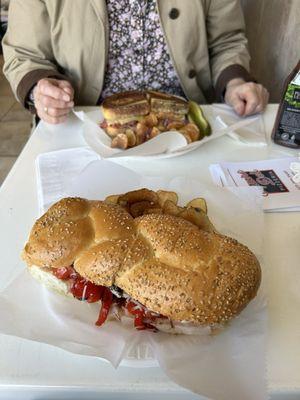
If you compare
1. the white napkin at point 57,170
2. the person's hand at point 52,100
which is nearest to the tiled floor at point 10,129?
the person's hand at point 52,100

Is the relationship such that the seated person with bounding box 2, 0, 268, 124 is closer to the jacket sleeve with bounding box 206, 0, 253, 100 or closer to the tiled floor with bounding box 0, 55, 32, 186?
the jacket sleeve with bounding box 206, 0, 253, 100

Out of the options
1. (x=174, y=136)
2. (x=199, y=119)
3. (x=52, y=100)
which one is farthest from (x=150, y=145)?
(x=52, y=100)

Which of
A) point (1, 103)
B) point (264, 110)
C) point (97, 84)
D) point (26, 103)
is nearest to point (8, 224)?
point (26, 103)

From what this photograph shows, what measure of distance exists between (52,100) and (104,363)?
2.28 feet

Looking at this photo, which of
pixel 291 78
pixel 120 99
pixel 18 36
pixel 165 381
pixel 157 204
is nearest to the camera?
pixel 165 381

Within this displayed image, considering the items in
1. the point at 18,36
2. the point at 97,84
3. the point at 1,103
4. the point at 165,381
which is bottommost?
the point at 1,103

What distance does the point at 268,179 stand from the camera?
897 mm

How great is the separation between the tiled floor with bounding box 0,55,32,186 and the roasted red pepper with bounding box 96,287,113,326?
1.79m

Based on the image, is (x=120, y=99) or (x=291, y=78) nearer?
(x=291, y=78)

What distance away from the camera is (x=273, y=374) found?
20.9 inches

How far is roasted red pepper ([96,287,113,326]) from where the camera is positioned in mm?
573

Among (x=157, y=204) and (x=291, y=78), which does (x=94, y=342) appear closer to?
(x=157, y=204)

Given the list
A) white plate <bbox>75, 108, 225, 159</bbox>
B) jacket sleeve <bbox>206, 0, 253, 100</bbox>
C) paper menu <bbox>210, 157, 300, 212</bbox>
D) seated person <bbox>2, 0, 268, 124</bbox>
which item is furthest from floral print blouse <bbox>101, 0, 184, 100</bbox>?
paper menu <bbox>210, 157, 300, 212</bbox>

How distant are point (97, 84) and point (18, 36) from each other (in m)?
0.25
